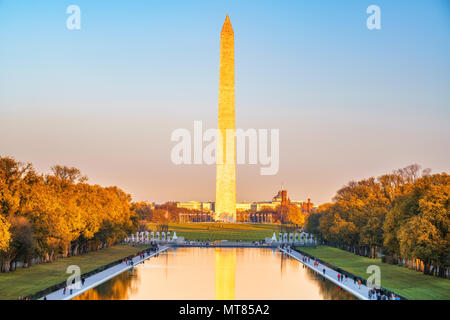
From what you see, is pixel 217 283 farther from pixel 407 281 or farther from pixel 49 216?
pixel 49 216

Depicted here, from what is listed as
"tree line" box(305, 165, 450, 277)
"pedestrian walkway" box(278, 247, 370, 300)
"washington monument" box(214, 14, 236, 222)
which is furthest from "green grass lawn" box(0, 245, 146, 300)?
"washington monument" box(214, 14, 236, 222)

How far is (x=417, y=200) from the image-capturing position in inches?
1543

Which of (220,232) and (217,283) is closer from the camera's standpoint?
(217,283)

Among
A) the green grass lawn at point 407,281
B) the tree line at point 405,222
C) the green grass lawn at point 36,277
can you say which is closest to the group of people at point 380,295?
the green grass lawn at point 407,281

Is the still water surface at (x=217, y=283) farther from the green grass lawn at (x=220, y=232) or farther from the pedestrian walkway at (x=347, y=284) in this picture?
the green grass lawn at (x=220, y=232)

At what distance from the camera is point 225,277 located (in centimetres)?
3453

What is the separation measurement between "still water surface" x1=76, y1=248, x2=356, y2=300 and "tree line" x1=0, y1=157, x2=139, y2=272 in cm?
618

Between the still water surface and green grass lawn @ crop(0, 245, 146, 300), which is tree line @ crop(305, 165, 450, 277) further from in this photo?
green grass lawn @ crop(0, 245, 146, 300)

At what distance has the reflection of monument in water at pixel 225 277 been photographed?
2792 cm

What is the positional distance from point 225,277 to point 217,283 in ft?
8.85

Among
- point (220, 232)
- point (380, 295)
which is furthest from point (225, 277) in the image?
point (220, 232)
